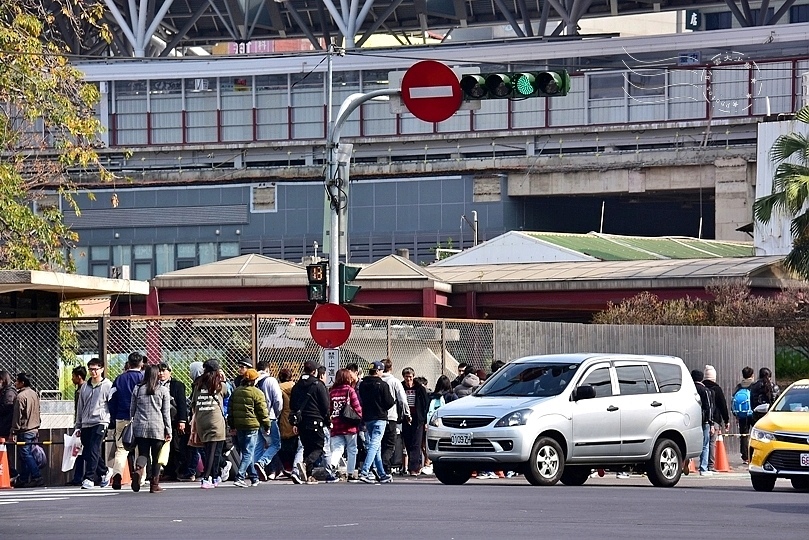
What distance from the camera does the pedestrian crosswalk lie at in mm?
18125

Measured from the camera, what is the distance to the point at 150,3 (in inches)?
2972

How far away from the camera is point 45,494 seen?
1939 cm

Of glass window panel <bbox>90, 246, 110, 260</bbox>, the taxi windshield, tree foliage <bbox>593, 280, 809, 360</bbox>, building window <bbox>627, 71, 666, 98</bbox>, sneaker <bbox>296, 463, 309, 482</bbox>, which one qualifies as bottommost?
sneaker <bbox>296, 463, 309, 482</bbox>

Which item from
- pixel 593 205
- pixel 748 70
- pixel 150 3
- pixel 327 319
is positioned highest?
pixel 150 3

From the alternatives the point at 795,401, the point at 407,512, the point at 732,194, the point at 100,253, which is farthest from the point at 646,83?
the point at 407,512

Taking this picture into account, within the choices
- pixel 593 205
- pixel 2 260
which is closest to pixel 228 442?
pixel 2 260

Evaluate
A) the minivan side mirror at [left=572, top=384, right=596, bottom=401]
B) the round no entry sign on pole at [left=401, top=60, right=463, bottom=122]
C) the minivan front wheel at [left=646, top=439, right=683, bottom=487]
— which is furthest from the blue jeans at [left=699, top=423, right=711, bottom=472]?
the round no entry sign on pole at [left=401, top=60, right=463, bottom=122]

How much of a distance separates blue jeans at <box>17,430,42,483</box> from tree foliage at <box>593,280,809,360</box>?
21228 mm

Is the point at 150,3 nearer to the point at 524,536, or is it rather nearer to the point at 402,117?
the point at 402,117

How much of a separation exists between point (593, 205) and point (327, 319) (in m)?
47.5

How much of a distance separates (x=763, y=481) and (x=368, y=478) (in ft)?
16.9

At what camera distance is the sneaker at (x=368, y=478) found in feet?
69.9

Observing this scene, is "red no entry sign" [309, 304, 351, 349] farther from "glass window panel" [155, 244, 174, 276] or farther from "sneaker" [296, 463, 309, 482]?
"glass window panel" [155, 244, 174, 276]

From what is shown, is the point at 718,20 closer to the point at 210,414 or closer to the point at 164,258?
the point at 164,258
